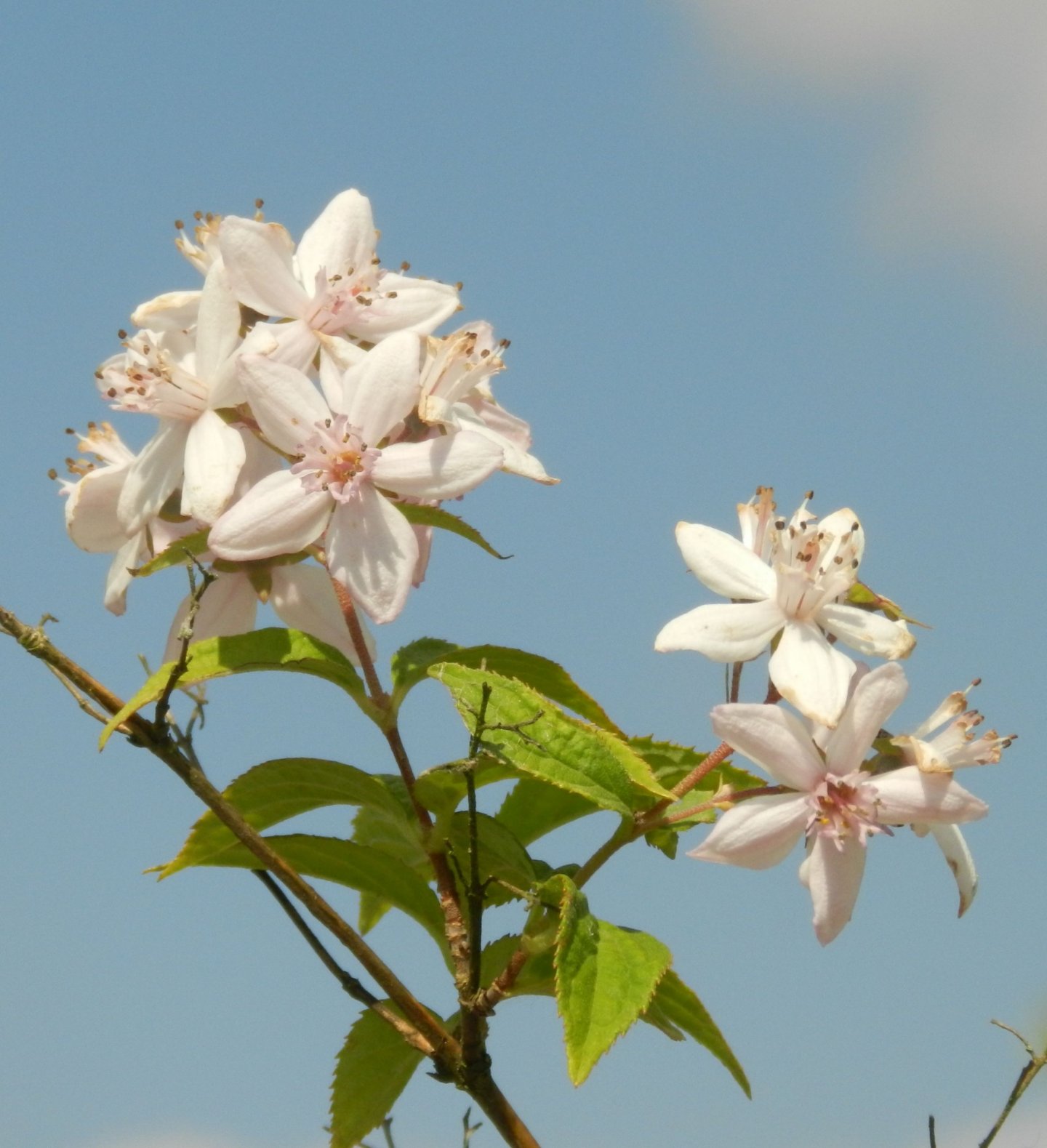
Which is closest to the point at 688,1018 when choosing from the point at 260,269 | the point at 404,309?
the point at 404,309

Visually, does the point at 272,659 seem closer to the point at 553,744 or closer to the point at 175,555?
the point at 175,555

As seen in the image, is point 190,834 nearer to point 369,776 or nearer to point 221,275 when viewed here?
point 369,776

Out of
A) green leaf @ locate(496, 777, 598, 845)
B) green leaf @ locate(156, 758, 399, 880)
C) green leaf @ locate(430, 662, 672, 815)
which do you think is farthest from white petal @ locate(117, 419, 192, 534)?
green leaf @ locate(496, 777, 598, 845)

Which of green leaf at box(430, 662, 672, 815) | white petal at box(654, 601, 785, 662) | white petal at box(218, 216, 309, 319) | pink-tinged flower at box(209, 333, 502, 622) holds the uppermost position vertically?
white petal at box(218, 216, 309, 319)

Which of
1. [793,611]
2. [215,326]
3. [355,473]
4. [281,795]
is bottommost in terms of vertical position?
[281,795]

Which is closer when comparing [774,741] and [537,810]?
[774,741]

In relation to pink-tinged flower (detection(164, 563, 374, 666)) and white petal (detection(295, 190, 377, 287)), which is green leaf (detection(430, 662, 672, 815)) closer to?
pink-tinged flower (detection(164, 563, 374, 666))

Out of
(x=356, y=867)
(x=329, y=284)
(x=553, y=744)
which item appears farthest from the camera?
(x=329, y=284)
